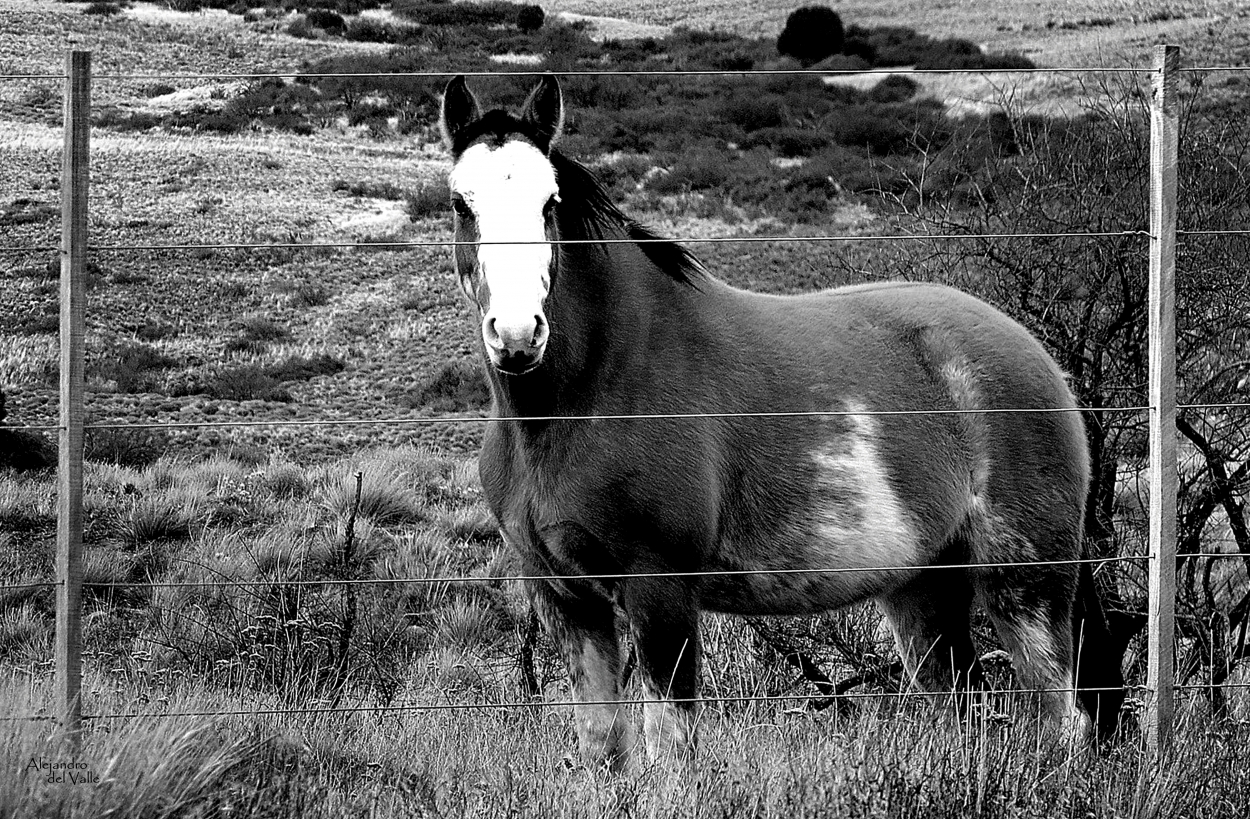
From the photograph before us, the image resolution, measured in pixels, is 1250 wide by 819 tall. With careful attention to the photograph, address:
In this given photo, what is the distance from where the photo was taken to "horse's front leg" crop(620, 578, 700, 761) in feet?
11.7

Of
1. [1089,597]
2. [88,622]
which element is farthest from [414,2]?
[1089,597]

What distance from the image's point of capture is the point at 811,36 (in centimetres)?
3241

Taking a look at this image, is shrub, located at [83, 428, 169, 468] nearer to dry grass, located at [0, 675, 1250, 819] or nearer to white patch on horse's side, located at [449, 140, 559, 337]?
dry grass, located at [0, 675, 1250, 819]

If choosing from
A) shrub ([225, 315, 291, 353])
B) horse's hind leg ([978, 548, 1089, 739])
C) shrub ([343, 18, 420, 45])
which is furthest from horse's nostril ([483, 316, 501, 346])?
shrub ([343, 18, 420, 45])

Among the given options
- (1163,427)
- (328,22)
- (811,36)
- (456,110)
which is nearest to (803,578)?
(1163,427)

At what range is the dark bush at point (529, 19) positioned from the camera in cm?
3011

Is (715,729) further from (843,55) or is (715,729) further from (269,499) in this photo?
(843,55)

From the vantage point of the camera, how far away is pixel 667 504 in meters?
3.66

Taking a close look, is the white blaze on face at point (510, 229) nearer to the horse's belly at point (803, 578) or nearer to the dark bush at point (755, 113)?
the horse's belly at point (803, 578)

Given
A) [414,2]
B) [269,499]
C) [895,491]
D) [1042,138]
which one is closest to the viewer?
[895,491]

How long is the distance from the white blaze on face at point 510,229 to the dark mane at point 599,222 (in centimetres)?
20

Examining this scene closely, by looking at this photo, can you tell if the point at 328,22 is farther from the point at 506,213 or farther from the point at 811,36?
the point at 506,213

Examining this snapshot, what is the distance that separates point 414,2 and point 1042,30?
17.5 metres

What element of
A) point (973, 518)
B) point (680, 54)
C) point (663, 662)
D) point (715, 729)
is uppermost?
point (680, 54)
